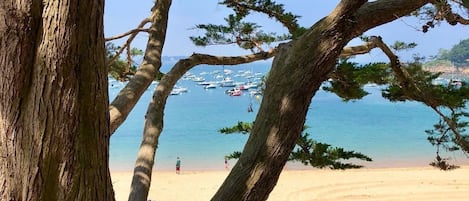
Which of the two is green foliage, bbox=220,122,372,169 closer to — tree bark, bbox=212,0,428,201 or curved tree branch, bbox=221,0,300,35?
curved tree branch, bbox=221,0,300,35

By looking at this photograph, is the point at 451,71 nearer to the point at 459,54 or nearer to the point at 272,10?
the point at 459,54

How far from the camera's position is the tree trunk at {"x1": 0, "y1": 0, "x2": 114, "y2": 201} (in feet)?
2.71

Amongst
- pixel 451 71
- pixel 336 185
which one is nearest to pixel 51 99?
pixel 451 71

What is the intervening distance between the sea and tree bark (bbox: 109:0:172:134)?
602cm

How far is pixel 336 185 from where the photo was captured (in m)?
7.66

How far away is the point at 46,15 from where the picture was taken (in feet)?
2.71

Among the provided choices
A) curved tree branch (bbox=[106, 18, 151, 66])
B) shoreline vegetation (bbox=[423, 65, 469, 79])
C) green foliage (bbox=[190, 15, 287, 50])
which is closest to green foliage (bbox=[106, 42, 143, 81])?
curved tree branch (bbox=[106, 18, 151, 66])

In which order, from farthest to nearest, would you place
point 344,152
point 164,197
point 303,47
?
point 164,197 → point 344,152 → point 303,47

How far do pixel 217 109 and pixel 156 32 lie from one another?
11.1 metres

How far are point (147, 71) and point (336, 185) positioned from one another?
6.23 meters

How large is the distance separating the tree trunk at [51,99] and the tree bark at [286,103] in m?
0.31

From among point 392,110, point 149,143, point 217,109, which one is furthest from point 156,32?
point 392,110

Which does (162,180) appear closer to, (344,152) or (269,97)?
(344,152)

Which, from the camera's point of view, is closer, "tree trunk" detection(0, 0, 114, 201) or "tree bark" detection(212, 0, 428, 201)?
"tree trunk" detection(0, 0, 114, 201)
